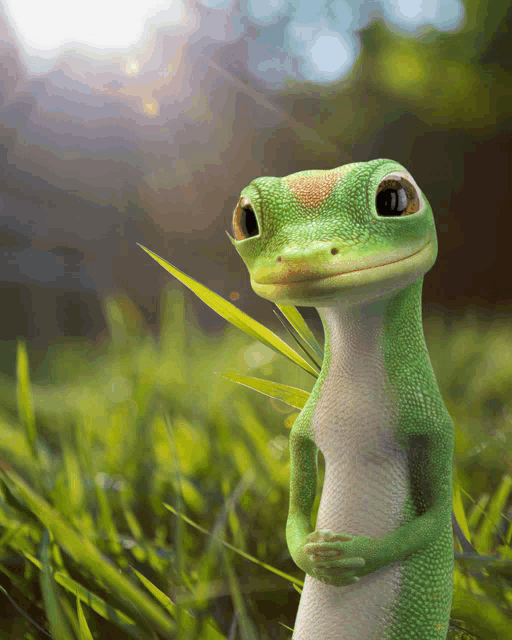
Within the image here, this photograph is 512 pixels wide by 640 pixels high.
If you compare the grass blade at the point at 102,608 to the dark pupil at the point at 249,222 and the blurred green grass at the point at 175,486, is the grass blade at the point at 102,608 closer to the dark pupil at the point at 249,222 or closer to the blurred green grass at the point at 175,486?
the blurred green grass at the point at 175,486

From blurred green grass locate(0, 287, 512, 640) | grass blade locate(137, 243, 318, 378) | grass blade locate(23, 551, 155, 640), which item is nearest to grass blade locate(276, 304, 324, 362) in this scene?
grass blade locate(137, 243, 318, 378)

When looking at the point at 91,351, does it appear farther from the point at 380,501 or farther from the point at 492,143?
the point at 380,501

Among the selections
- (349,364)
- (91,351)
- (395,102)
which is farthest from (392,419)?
(91,351)

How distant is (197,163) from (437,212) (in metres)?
0.44

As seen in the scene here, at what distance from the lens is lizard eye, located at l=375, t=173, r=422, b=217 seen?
0.33 metres

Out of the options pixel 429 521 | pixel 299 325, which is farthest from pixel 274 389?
pixel 429 521

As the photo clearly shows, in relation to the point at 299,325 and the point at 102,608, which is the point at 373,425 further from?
the point at 102,608

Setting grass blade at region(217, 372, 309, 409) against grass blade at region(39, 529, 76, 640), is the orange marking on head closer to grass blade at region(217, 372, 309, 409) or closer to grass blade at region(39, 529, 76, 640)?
grass blade at region(217, 372, 309, 409)

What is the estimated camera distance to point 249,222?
35 centimetres

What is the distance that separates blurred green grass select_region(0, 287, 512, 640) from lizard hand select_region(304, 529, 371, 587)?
131 millimetres

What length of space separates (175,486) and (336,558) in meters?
0.35

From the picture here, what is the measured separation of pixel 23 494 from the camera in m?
0.56

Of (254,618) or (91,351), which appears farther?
(91,351)

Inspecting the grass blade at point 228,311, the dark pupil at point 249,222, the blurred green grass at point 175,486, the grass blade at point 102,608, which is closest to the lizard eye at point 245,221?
the dark pupil at point 249,222
